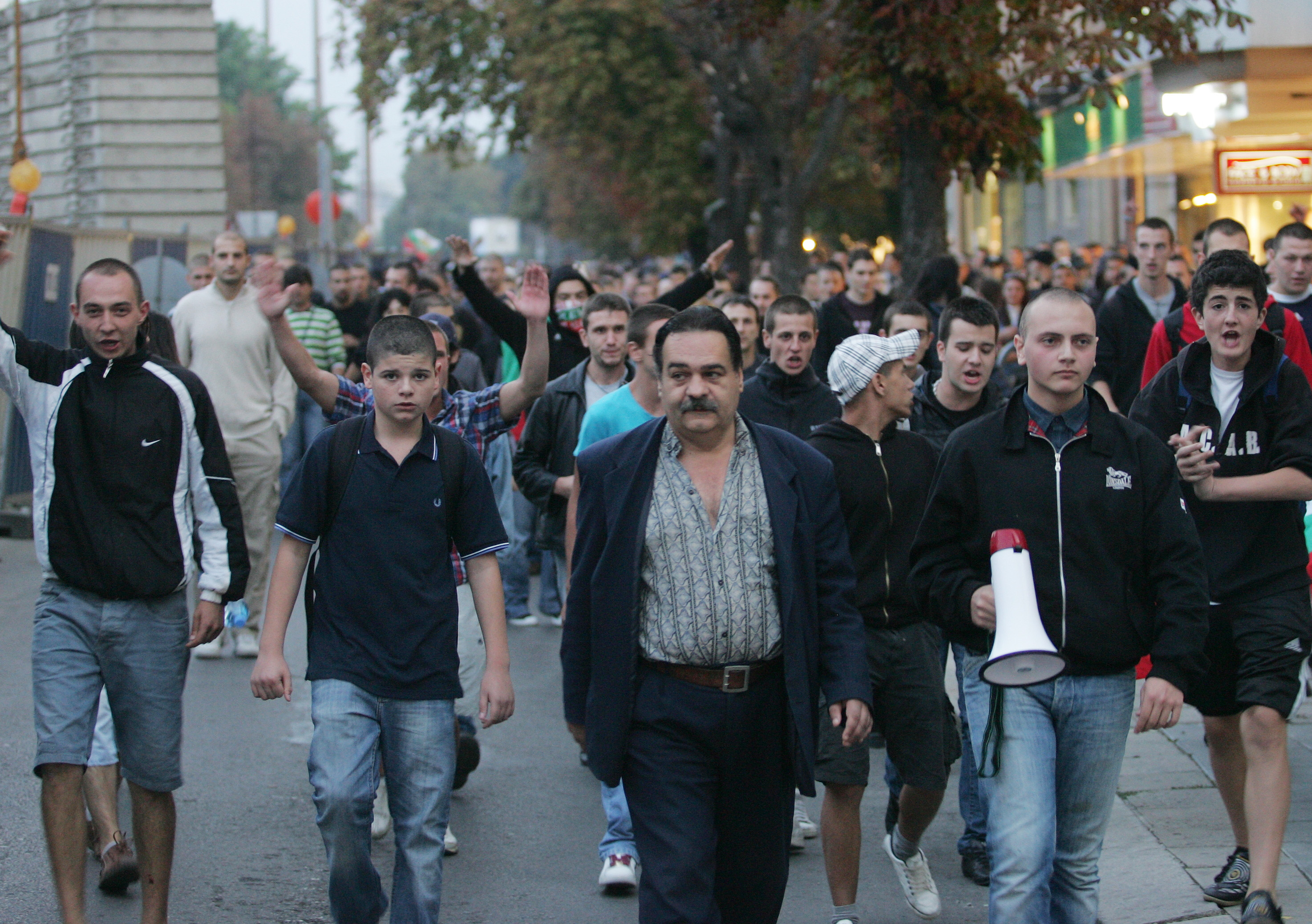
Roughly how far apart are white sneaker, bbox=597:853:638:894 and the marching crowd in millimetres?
27

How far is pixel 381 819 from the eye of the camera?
6570 millimetres

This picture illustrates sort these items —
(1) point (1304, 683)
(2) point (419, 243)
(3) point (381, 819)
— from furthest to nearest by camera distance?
(2) point (419, 243) < (1) point (1304, 683) < (3) point (381, 819)

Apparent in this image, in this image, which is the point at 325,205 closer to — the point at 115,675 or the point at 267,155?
the point at 115,675

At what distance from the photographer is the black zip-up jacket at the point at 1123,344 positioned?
865cm

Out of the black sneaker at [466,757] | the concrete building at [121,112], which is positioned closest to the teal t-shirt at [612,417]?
the black sneaker at [466,757]

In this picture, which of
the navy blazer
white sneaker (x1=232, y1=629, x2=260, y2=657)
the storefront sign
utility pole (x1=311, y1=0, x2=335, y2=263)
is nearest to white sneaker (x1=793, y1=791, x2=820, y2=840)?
the navy blazer

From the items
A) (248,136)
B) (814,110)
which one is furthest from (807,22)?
(248,136)

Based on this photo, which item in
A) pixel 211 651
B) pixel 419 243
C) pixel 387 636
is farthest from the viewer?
pixel 419 243

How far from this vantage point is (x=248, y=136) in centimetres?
8625

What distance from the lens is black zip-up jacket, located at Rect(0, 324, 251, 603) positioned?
5.05 meters

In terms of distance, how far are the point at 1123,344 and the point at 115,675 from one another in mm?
5612

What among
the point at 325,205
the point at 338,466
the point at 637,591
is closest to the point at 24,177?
the point at 338,466

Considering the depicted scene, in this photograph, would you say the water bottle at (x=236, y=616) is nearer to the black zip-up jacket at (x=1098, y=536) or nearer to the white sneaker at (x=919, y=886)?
the white sneaker at (x=919, y=886)

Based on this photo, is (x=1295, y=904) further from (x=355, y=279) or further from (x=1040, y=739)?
(x=355, y=279)
